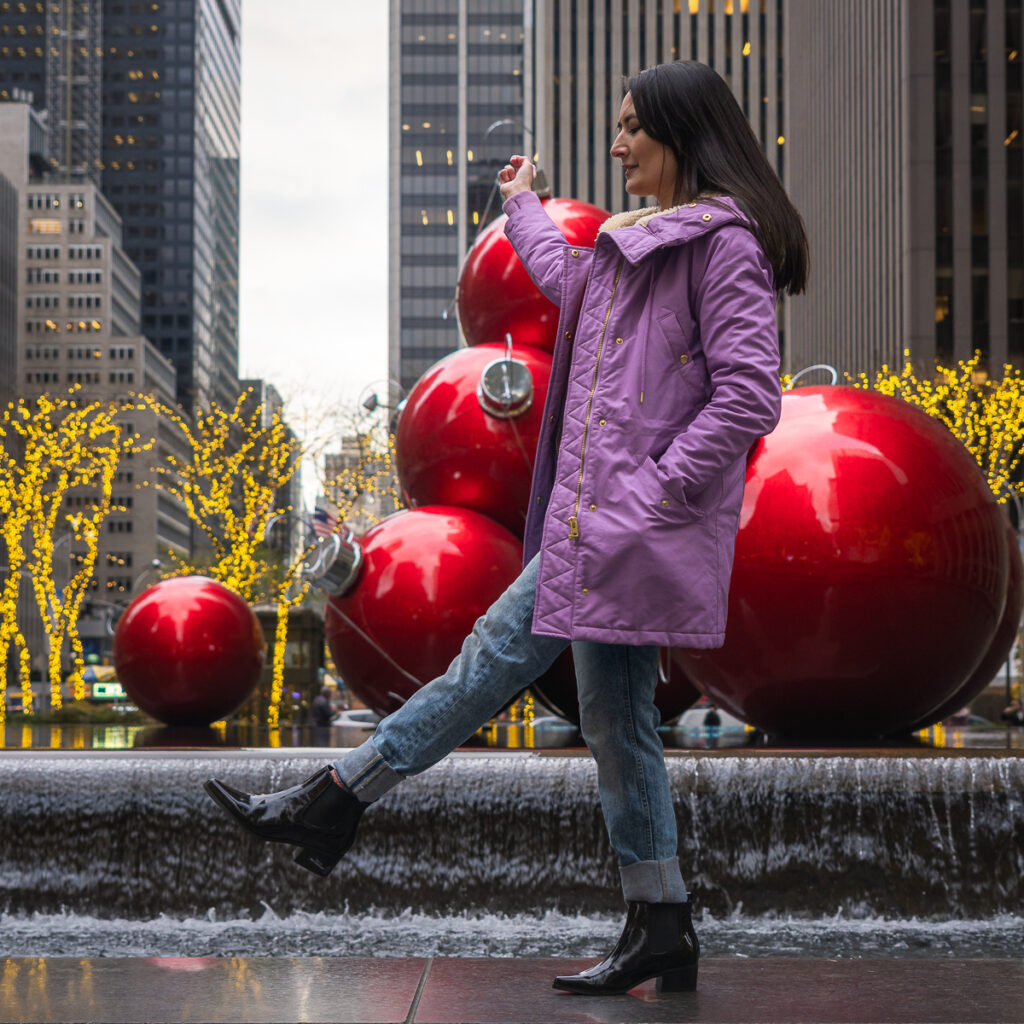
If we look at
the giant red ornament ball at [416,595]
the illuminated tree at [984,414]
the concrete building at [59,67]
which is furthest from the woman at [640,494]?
the concrete building at [59,67]

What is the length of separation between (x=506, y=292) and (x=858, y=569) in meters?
3.14

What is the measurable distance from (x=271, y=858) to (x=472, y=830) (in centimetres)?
84

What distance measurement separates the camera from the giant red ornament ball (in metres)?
7.42

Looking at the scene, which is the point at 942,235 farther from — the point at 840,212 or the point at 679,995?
the point at 679,995

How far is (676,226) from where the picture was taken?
300 cm

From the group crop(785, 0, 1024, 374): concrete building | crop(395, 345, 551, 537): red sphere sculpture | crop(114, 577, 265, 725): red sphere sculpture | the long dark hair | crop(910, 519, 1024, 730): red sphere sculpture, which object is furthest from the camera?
crop(785, 0, 1024, 374): concrete building

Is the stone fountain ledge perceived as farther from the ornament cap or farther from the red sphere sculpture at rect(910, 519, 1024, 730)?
the ornament cap

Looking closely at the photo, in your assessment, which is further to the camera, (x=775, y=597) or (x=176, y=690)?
(x=176, y=690)

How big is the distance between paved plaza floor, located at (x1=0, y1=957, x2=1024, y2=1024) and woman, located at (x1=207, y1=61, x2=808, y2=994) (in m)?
0.17

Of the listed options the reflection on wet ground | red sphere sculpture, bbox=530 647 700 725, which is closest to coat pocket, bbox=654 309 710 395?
the reflection on wet ground

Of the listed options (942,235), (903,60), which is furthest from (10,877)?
(903,60)

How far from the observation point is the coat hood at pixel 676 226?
2982 millimetres

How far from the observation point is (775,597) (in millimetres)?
6043

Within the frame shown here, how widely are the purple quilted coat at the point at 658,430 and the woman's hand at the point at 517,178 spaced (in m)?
0.38
